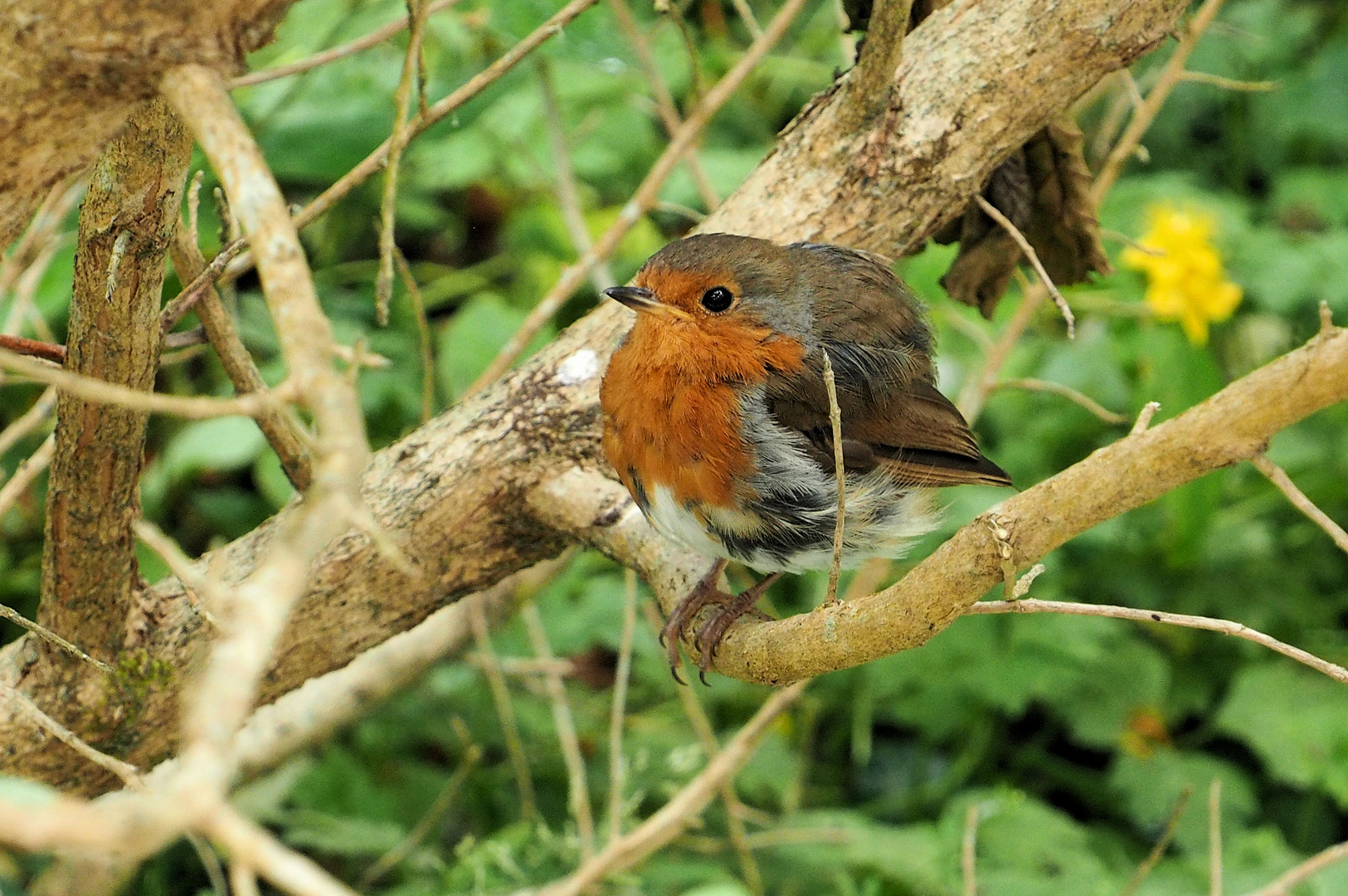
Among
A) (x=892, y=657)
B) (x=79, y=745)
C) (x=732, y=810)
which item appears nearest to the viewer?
(x=79, y=745)

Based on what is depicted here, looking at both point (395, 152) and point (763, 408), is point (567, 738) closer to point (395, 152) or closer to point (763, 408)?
point (763, 408)

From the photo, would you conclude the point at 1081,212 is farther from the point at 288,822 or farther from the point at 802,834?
the point at 288,822

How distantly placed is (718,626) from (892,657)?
5.21 ft

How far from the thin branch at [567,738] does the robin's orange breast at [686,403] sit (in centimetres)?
93

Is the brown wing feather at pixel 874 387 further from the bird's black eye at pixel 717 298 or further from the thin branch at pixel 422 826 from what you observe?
the thin branch at pixel 422 826

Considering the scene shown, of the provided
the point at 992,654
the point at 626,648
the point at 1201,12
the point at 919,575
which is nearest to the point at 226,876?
the point at 626,648

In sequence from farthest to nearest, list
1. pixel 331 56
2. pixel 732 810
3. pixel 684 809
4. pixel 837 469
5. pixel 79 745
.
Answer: pixel 732 810
pixel 684 809
pixel 331 56
pixel 837 469
pixel 79 745

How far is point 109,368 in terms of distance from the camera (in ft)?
6.05

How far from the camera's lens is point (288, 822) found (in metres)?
3.22

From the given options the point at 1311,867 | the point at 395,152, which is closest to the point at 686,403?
the point at 395,152

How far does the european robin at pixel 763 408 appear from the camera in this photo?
221 cm

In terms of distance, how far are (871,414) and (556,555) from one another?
2.06 feet

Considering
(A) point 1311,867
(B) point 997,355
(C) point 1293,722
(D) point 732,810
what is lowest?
(C) point 1293,722

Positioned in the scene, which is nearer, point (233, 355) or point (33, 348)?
point (33, 348)
